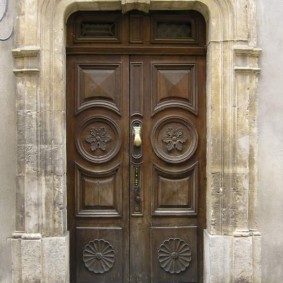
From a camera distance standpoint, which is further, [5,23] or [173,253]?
[173,253]

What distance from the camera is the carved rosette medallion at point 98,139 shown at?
582cm

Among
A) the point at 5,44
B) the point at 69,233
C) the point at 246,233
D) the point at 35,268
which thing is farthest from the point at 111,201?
the point at 5,44

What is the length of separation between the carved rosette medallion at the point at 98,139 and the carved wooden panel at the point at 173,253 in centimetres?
96

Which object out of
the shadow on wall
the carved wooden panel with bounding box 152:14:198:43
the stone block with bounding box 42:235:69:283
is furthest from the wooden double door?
the shadow on wall

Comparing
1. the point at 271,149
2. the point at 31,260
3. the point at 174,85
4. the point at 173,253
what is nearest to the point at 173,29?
the point at 174,85

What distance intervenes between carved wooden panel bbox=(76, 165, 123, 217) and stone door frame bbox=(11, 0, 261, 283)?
0.30m

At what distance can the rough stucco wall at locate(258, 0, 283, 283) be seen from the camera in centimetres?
558

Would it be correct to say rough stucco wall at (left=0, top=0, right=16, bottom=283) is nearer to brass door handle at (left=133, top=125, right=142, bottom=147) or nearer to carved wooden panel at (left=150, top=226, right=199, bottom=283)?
brass door handle at (left=133, top=125, right=142, bottom=147)

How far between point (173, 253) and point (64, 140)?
168 centimetres

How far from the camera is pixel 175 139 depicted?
5852 millimetres

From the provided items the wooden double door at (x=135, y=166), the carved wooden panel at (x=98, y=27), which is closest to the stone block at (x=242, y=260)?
the wooden double door at (x=135, y=166)

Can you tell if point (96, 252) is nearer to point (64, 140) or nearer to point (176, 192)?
point (176, 192)

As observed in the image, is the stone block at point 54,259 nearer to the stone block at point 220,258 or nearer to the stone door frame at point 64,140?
the stone door frame at point 64,140

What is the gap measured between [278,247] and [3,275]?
2823mm
